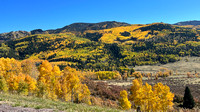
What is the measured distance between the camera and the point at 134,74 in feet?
633

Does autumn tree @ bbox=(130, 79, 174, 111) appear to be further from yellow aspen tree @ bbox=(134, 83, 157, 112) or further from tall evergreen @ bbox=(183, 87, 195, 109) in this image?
tall evergreen @ bbox=(183, 87, 195, 109)

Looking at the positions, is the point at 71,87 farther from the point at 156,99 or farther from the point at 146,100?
the point at 156,99

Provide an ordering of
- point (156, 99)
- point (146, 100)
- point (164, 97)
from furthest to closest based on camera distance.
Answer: point (146, 100)
point (164, 97)
point (156, 99)

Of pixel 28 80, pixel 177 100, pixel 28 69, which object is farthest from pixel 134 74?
pixel 28 80

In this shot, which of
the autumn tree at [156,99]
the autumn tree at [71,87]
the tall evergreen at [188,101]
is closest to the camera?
the autumn tree at [156,99]

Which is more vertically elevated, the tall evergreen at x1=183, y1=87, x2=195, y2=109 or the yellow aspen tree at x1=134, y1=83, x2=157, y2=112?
the yellow aspen tree at x1=134, y1=83, x2=157, y2=112

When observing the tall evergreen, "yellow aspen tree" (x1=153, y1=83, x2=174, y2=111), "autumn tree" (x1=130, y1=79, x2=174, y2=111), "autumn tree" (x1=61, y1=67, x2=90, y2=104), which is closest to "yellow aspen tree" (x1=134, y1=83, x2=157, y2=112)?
"autumn tree" (x1=130, y1=79, x2=174, y2=111)

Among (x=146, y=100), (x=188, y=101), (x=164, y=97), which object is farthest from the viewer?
(x=188, y=101)

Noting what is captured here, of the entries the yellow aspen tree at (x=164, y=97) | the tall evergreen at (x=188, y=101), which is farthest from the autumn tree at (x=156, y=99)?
the tall evergreen at (x=188, y=101)

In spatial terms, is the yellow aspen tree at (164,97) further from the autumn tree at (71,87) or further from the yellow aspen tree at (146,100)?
the autumn tree at (71,87)

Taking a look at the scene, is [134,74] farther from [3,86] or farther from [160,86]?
[3,86]

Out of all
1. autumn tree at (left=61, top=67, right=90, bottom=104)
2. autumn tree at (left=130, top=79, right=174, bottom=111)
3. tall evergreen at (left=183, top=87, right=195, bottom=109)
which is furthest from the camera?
tall evergreen at (left=183, top=87, right=195, bottom=109)

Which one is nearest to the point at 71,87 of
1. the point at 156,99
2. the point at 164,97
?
the point at 156,99

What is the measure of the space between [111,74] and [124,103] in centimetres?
13353
